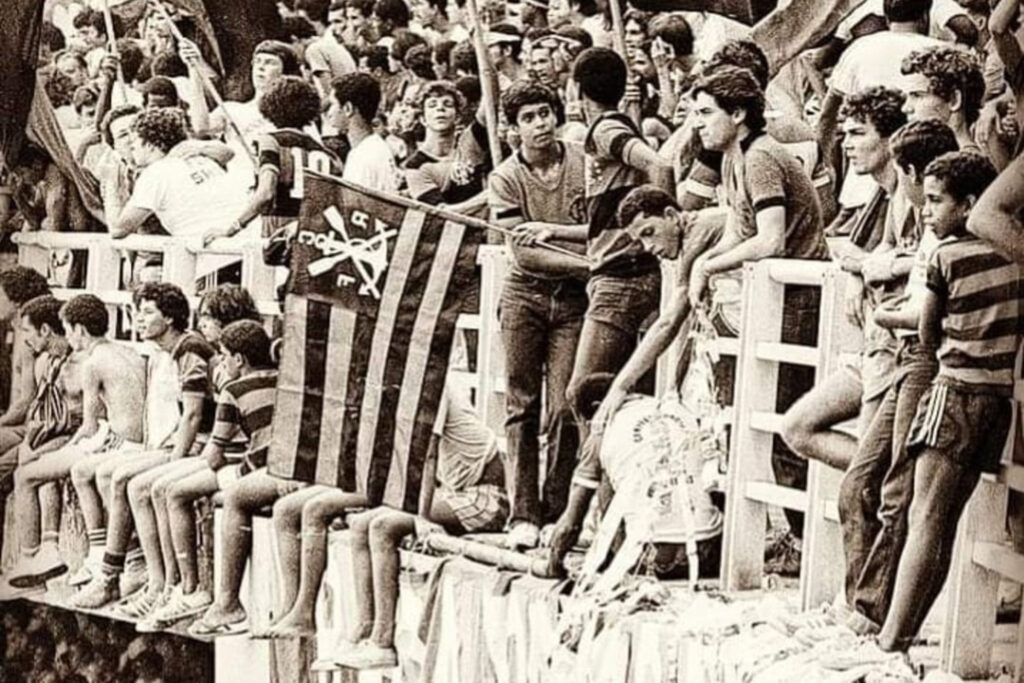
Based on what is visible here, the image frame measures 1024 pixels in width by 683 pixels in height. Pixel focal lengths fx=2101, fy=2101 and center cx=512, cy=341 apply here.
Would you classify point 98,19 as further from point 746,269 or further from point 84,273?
point 746,269

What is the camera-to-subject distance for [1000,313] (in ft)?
12.9

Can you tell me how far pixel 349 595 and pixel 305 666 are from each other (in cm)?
23

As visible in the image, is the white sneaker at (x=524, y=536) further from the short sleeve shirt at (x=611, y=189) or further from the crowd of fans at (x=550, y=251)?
the short sleeve shirt at (x=611, y=189)

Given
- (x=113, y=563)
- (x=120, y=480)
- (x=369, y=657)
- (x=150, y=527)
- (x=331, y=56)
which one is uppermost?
(x=331, y=56)

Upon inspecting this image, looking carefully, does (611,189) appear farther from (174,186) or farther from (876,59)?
(174,186)

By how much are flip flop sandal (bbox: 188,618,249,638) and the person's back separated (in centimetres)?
48

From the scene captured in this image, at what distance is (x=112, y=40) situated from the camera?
5180 millimetres

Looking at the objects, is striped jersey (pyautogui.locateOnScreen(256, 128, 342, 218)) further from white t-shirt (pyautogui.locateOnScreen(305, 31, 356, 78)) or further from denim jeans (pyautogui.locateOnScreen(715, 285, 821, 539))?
denim jeans (pyautogui.locateOnScreen(715, 285, 821, 539))

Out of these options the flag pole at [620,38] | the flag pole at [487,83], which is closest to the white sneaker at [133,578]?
the flag pole at [487,83]

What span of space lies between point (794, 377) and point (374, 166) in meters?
1.19

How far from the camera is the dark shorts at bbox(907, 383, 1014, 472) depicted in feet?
12.9

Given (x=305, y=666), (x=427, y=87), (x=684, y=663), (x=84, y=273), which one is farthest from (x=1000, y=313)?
(x=84, y=273)

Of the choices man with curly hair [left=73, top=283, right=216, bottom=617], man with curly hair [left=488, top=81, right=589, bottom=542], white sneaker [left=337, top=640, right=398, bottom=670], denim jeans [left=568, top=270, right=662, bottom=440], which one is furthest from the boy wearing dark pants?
man with curly hair [left=73, top=283, right=216, bottom=617]

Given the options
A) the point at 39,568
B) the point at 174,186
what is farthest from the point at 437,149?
the point at 39,568
